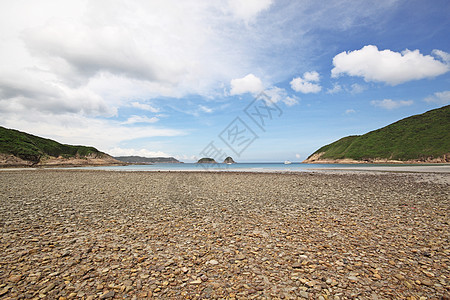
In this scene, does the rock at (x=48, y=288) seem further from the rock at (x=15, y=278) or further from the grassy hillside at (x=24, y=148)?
the grassy hillside at (x=24, y=148)

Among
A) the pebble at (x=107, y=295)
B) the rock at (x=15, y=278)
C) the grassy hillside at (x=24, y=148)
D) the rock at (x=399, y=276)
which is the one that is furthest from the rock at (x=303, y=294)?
the grassy hillside at (x=24, y=148)

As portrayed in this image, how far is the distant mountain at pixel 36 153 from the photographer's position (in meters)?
86.2

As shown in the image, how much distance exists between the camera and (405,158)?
13125cm

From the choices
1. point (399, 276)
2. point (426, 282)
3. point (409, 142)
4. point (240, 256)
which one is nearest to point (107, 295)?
point (240, 256)

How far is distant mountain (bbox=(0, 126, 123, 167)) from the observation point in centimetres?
8619

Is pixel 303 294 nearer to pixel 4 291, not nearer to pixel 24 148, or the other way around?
pixel 4 291

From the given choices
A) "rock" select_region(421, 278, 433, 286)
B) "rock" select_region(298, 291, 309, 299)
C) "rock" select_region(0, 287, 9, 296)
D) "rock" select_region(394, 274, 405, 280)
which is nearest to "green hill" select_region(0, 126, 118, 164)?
"rock" select_region(0, 287, 9, 296)

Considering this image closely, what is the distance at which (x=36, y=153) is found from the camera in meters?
100

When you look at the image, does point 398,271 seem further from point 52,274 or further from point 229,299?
point 52,274

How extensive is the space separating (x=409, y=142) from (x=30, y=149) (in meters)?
223

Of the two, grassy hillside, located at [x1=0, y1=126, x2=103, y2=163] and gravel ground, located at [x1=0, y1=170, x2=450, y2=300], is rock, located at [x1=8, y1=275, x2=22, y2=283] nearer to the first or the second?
gravel ground, located at [x1=0, y1=170, x2=450, y2=300]

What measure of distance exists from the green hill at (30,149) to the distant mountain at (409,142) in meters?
201

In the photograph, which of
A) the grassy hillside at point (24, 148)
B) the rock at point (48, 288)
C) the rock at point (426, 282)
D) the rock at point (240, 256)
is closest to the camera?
the rock at point (48, 288)

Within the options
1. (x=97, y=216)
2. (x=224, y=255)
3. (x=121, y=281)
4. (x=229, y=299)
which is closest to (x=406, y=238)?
(x=224, y=255)
